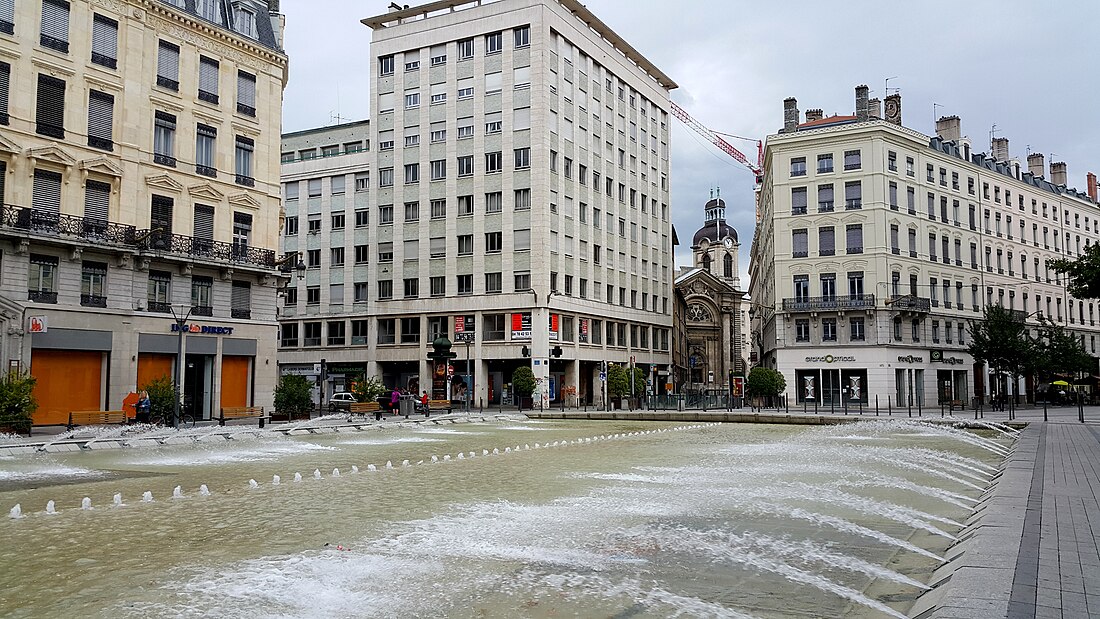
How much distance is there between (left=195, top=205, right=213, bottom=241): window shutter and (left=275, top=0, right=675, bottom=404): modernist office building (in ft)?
69.7

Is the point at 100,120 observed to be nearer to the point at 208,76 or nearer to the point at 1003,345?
the point at 208,76

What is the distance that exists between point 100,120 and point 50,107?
6.24 feet

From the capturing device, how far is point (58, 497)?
1318 cm

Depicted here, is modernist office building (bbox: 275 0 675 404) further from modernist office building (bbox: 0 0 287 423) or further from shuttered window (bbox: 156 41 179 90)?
shuttered window (bbox: 156 41 179 90)

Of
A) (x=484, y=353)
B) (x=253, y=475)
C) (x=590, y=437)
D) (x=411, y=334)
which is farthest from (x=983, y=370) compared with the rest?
(x=253, y=475)

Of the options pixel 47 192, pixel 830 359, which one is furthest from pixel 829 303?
pixel 47 192

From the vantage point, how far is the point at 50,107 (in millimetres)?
32125

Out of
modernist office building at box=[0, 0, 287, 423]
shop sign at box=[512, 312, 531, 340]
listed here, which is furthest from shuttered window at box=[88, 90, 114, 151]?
shop sign at box=[512, 312, 531, 340]

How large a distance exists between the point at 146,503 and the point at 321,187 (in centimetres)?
5597

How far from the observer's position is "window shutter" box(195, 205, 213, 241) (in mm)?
36781

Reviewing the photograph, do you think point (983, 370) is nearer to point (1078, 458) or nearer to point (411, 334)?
point (411, 334)

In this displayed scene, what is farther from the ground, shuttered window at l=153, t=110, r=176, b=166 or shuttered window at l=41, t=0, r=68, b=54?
shuttered window at l=41, t=0, r=68, b=54

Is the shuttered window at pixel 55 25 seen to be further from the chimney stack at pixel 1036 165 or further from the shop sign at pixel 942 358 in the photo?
the chimney stack at pixel 1036 165

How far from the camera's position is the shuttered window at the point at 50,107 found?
3178 centimetres
